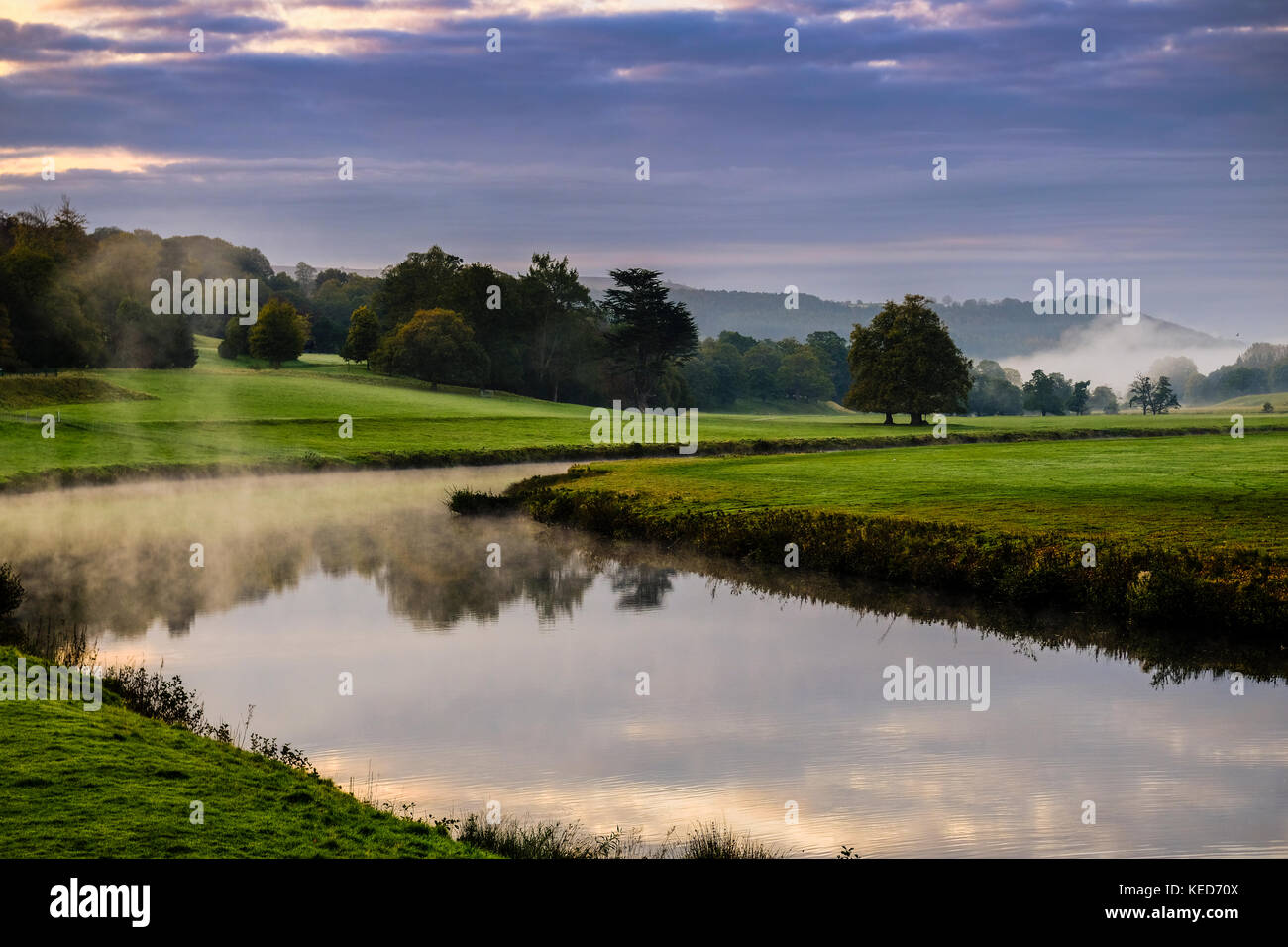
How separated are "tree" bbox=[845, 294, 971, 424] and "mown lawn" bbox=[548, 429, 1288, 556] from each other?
35.6m

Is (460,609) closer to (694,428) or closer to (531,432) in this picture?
(531,432)

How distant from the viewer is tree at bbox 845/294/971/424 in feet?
321

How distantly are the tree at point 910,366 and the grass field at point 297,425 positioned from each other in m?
2.63

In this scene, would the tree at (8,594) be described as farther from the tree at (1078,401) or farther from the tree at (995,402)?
the tree at (1078,401)

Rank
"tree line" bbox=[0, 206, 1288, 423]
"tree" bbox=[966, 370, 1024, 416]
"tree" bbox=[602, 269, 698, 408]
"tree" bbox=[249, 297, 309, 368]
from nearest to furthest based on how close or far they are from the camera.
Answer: "tree line" bbox=[0, 206, 1288, 423], "tree" bbox=[602, 269, 698, 408], "tree" bbox=[249, 297, 309, 368], "tree" bbox=[966, 370, 1024, 416]

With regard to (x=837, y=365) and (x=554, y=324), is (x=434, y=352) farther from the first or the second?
(x=837, y=365)

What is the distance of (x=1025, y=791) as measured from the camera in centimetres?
1272

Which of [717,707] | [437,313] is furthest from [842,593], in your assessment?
[437,313]

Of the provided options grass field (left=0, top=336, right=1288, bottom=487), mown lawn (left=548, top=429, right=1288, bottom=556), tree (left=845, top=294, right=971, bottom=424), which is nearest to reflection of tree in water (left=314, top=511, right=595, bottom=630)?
mown lawn (left=548, top=429, right=1288, bottom=556)

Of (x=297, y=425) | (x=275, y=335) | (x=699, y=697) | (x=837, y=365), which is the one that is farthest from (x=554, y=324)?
(x=699, y=697)

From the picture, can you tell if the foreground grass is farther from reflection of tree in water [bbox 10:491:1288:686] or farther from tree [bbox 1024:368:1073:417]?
tree [bbox 1024:368:1073:417]

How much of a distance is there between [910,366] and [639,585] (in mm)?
74488

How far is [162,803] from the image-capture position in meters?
10.4

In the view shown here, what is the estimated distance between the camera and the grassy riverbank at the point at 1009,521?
71.7 ft
